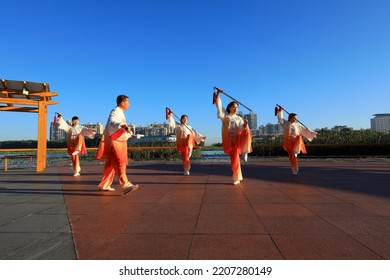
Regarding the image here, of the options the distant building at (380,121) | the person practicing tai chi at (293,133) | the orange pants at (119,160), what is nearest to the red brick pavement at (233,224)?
the orange pants at (119,160)

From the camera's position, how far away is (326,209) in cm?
451

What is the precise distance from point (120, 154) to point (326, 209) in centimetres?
410

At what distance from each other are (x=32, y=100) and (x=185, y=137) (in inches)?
274

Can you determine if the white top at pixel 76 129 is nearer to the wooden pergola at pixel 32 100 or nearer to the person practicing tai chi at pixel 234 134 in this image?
the wooden pergola at pixel 32 100

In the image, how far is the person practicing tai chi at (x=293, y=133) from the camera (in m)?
9.37

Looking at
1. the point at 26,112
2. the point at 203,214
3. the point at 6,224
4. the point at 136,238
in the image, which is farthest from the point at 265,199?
the point at 26,112

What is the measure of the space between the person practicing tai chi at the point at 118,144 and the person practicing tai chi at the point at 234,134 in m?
2.53

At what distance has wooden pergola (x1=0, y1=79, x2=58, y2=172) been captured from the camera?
11.4 m

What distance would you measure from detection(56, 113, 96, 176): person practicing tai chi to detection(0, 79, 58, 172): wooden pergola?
2229mm

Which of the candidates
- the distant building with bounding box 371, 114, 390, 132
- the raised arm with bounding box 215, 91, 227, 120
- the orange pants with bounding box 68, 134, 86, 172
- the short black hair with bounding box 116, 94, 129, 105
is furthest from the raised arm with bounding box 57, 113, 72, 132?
the distant building with bounding box 371, 114, 390, 132

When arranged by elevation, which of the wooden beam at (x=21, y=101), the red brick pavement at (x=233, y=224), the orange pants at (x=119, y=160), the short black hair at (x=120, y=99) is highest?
the wooden beam at (x=21, y=101)

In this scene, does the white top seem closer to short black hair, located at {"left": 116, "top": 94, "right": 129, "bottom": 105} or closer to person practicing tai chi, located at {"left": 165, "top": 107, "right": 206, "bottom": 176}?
person practicing tai chi, located at {"left": 165, "top": 107, "right": 206, "bottom": 176}

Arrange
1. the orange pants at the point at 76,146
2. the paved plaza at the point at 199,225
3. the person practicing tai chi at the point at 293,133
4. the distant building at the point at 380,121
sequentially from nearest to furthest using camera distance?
the paved plaza at the point at 199,225, the person practicing tai chi at the point at 293,133, the orange pants at the point at 76,146, the distant building at the point at 380,121

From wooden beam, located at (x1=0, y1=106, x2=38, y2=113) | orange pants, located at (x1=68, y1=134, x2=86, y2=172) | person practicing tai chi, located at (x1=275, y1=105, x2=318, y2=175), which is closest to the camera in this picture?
person practicing tai chi, located at (x1=275, y1=105, x2=318, y2=175)
